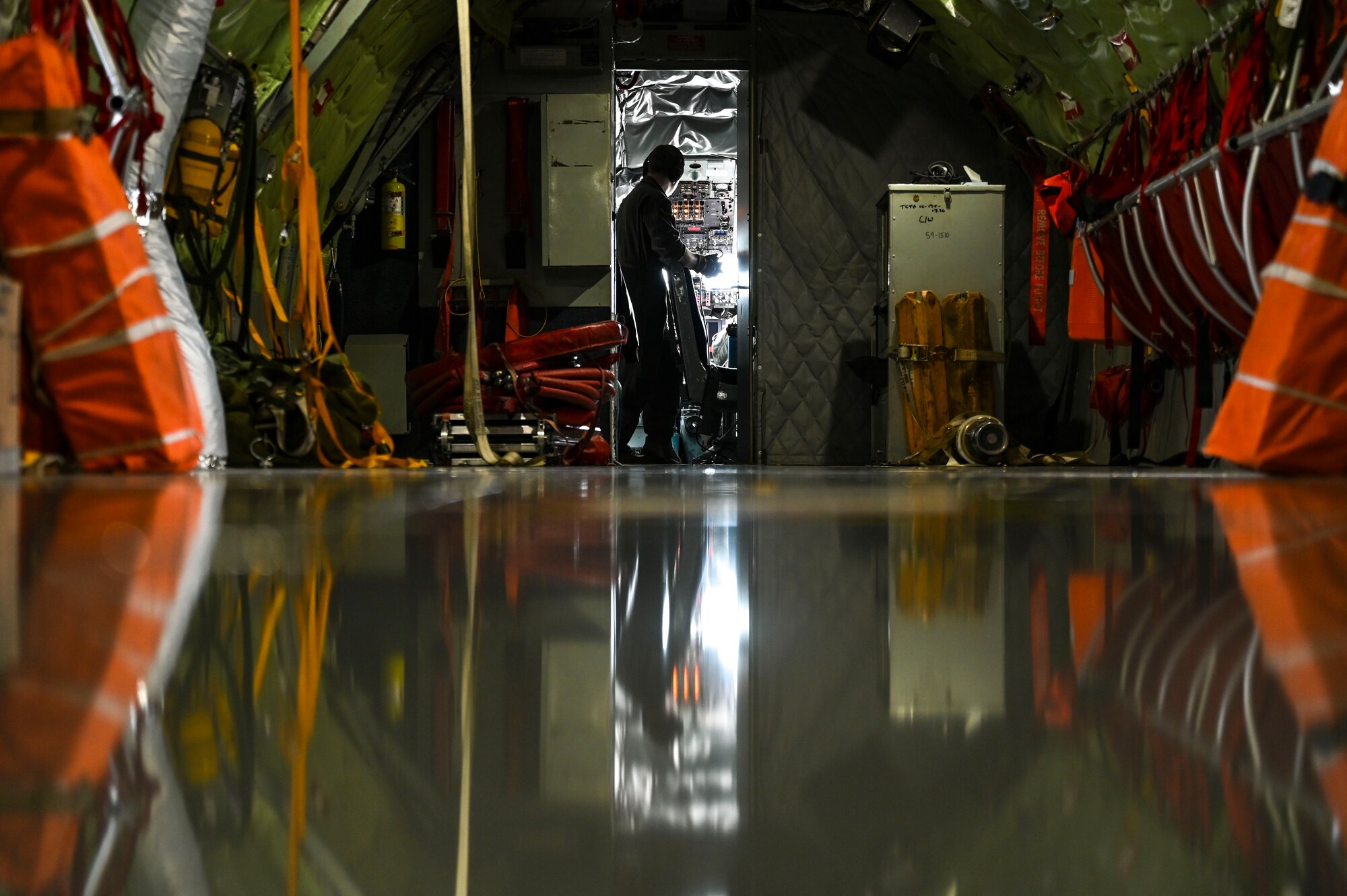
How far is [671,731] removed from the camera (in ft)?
0.82

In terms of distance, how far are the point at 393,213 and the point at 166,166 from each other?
3.35 meters

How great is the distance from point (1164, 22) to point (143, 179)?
3.61 meters

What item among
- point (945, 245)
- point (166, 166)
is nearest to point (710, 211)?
point (945, 245)

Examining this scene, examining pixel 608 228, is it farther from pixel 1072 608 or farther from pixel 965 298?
pixel 1072 608

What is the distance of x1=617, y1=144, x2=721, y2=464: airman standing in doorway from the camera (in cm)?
611

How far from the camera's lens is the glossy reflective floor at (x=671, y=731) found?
17 cm

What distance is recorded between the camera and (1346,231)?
2215 millimetres

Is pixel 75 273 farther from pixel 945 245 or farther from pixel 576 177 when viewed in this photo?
pixel 945 245

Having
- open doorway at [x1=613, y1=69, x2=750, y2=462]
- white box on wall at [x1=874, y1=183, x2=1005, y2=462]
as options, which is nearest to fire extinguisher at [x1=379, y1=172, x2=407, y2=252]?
open doorway at [x1=613, y1=69, x2=750, y2=462]

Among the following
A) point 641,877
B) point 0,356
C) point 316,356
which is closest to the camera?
point 641,877

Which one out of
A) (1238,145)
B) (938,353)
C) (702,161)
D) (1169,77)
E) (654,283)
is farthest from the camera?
(702,161)

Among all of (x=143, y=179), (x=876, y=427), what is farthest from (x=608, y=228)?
(x=143, y=179)

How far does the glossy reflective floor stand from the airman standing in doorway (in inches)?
220

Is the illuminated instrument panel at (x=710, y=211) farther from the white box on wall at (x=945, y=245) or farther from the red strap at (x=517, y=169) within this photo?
the white box on wall at (x=945, y=245)
